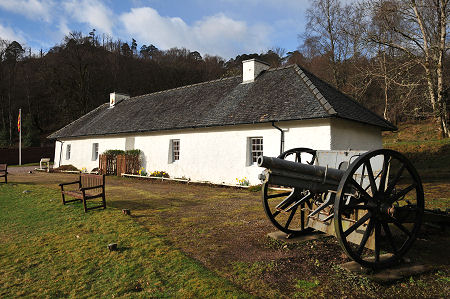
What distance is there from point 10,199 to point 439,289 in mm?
12123

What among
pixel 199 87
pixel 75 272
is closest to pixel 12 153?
pixel 199 87

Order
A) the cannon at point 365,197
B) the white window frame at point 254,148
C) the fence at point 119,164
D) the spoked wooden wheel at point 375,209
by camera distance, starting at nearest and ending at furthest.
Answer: the spoked wooden wheel at point 375,209
the cannon at point 365,197
the white window frame at point 254,148
the fence at point 119,164

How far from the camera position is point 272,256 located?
468cm

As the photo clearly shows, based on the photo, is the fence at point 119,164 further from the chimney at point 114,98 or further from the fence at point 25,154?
the fence at point 25,154

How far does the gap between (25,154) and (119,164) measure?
21.1 meters

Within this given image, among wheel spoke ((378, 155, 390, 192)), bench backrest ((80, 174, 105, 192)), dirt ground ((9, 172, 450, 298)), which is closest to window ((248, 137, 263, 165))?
dirt ground ((9, 172, 450, 298))

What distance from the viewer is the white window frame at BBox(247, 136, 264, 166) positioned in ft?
44.1

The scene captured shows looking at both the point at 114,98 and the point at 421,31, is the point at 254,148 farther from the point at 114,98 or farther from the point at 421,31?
the point at 114,98

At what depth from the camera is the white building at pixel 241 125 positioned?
12.1 m

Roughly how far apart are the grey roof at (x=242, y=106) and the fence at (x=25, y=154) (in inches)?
541

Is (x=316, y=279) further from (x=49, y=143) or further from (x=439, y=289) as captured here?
(x=49, y=143)

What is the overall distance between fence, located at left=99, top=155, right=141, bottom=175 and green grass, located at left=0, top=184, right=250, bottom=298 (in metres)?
11.3

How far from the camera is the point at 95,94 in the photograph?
46.3 metres

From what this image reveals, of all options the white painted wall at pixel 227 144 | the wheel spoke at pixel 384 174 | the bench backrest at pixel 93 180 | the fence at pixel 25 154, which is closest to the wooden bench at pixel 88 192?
the bench backrest at pixel 93 180
